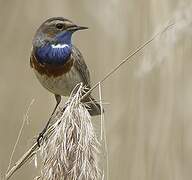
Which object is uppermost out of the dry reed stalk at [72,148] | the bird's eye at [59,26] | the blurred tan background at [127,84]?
the bird's eye at [59,26]

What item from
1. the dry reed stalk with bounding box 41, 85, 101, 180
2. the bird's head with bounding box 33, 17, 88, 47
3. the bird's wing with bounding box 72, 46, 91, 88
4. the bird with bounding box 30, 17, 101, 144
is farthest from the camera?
the bird's wing with bounding box 72, 46, 91, 88

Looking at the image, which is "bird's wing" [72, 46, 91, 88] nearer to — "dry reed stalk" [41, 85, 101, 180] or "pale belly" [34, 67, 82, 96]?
"pale belly" [34, 67, 82, 96]

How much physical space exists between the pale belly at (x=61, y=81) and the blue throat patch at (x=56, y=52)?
0.29 ft

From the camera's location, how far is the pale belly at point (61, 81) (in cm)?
329

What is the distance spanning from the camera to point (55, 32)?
10.7 ft

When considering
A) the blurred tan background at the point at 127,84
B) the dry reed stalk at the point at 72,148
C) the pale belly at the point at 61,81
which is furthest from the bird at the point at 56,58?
the dry reed stalk at the point at 72,148

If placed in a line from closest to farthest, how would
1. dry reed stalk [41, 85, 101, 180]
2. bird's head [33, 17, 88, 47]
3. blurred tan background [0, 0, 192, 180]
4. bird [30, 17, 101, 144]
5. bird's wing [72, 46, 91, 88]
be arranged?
1. dry reed stalk [41, 85, 101, 180]
2. blurred tan background [0, 0, 192, 180]
3. bird's head [33, 17, 88, 47]
4. bird [30, 17, 101, 144]
5. bird's wing [72, 46, 91, 88]

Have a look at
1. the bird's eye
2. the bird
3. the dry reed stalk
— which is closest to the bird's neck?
the bird

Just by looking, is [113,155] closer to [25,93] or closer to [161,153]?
[161,153]

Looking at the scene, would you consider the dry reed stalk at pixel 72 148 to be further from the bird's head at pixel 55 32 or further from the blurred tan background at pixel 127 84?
the bird's head at pixel 55 32

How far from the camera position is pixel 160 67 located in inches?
118

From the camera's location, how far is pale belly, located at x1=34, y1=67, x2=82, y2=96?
130 inches

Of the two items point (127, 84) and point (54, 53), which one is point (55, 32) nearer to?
point (54, 53)

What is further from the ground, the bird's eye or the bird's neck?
the bird's eye
